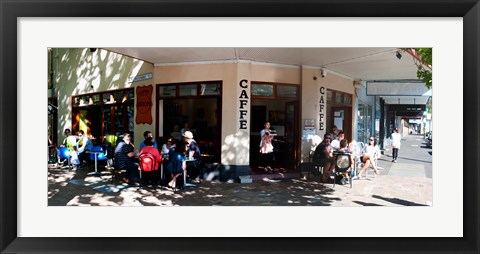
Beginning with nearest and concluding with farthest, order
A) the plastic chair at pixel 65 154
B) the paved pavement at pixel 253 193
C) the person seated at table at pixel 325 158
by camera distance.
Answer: the paved pavement at pixel 253 193, the person seated at table at pixel 325 158, the plastic chair at pixel 65 154

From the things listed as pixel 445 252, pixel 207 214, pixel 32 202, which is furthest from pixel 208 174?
pixel 445 252

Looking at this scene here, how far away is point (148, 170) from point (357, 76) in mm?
6759

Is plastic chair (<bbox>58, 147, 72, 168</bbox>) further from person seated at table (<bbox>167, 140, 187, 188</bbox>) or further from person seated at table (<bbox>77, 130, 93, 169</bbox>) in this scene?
person seated at table (<bbox>167, 140, 187, 188</bbox>)

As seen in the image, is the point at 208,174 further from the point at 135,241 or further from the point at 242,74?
the point at 135,241

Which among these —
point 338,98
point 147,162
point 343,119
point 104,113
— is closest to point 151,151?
point 147,162

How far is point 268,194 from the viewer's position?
20.1 feet

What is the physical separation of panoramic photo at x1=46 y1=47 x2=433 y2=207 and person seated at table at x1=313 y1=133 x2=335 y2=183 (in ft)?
0.08

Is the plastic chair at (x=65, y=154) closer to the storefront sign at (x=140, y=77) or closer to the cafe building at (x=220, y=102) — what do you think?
the cafe building at (x=220, y=102)

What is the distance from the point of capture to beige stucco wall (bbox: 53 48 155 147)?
356 inches

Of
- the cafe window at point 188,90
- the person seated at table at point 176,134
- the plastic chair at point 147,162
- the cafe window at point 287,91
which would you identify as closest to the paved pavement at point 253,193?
the plastic chair at point 147,162

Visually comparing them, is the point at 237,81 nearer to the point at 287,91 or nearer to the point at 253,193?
the point at 287,91

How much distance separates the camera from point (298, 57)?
7035mm
